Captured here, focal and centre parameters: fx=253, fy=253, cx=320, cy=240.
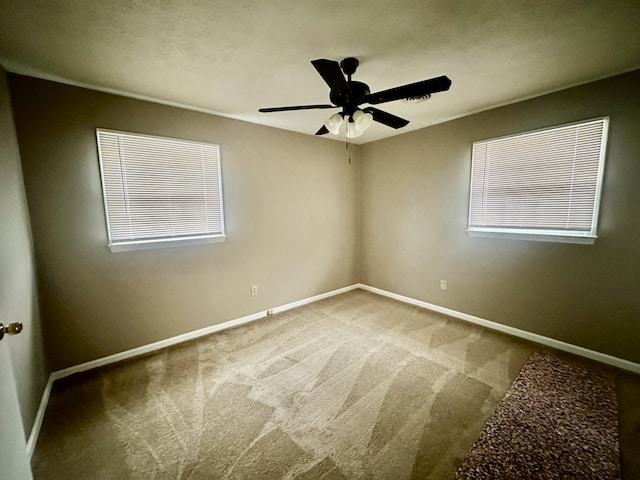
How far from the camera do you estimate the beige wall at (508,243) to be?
2084 millimetres

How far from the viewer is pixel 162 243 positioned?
2521 mm

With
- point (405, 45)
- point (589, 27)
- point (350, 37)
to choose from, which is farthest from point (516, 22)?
point (350, 37)

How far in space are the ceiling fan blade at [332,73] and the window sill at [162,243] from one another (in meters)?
2.02

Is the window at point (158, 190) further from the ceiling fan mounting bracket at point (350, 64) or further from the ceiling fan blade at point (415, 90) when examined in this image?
the ceiling fan blade at point (415, 90)

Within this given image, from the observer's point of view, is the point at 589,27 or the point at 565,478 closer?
the point at 565,478

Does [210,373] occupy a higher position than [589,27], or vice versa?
[589,27]

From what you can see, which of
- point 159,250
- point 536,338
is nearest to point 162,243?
point 159,250

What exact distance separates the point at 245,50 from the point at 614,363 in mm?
3846

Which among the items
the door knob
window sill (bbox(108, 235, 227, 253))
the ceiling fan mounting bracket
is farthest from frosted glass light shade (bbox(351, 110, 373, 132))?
window sill (bbox(108, 235, 227, 253))

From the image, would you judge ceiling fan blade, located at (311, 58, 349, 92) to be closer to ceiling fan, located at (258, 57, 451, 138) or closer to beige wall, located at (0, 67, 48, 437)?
ceiling fan, located at (258, 57, 451, 138)

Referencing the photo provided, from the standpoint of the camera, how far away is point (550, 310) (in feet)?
8.16

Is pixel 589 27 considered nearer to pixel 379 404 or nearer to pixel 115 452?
pixel 379 404

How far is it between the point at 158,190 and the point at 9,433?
81.1 inches

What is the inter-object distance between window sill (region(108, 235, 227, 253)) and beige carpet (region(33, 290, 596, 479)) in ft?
3.47
